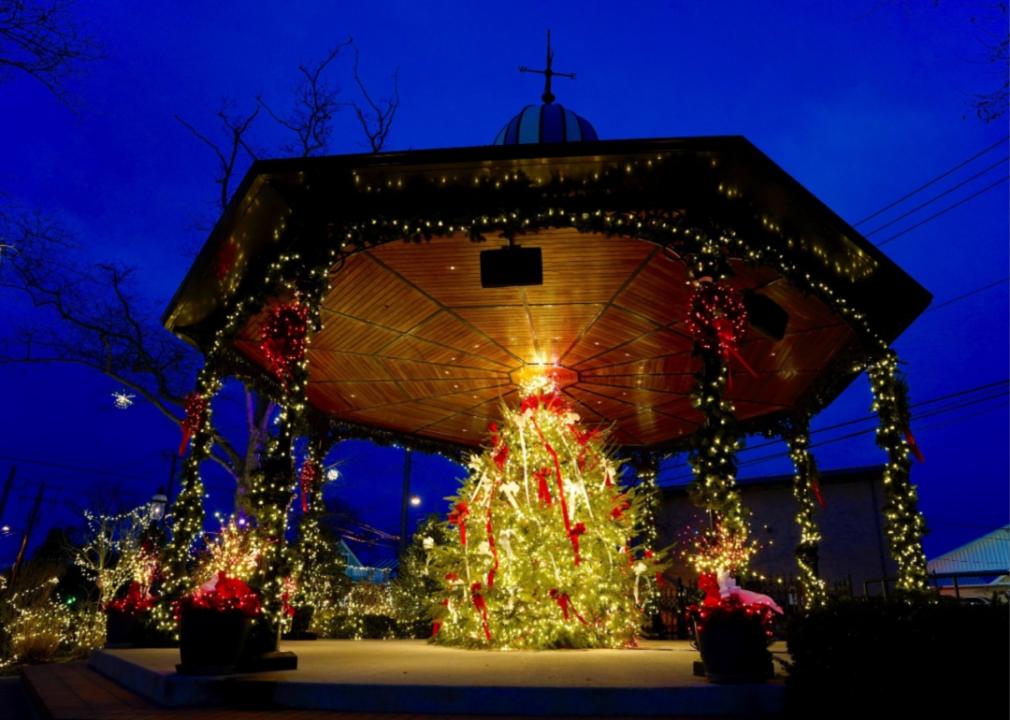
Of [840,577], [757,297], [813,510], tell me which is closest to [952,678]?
[757,297]

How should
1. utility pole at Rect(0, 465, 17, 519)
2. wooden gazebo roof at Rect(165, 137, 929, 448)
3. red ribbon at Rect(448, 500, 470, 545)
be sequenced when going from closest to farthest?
wooden gazebo roof at Rect(165, 137, 929, 448)
red ribbon at Rect(448, 500, 470, 545)
utility pole at Rect(0, 465, 17, 519)

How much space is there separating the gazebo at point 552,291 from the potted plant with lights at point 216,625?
0.36 meters

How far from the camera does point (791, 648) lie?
450 centimetres

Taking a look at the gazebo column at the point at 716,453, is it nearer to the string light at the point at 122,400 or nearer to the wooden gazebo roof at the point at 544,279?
the wooden gazebo roof at the point at 544,279

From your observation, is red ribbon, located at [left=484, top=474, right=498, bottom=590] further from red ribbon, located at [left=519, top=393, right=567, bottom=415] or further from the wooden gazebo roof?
the wooden gazebo roof

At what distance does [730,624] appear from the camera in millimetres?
4922

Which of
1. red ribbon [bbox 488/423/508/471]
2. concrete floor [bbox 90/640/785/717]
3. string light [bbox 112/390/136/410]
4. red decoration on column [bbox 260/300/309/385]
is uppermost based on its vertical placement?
string light [bbox 112/390/136/410]

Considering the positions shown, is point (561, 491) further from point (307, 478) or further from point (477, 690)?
point (307, 478)

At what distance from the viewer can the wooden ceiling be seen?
8367mm

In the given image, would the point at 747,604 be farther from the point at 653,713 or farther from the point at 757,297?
the point at 757,297

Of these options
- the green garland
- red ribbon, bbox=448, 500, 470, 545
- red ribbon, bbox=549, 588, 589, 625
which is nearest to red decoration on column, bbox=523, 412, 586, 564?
red ribbon, bbox=549, 588, 589, 625

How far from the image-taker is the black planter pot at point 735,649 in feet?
15.7

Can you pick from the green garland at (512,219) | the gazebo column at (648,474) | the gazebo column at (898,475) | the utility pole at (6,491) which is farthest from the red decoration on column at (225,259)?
the utility pole at (6,491)

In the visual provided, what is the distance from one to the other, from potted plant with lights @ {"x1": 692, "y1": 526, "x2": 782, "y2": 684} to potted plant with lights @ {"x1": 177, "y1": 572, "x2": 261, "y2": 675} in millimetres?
4008
